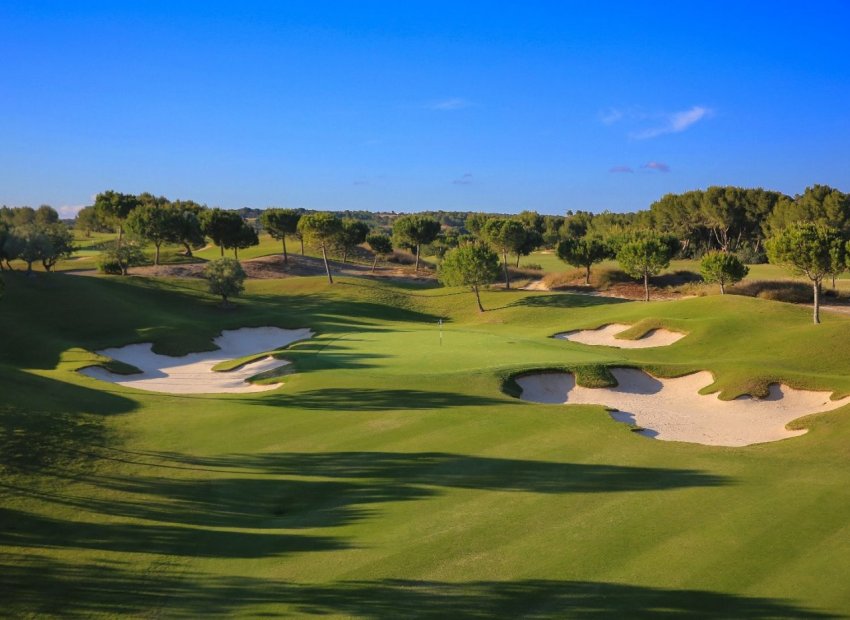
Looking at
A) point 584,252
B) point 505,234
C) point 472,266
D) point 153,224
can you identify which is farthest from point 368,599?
point 153,224

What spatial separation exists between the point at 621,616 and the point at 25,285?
5406cm

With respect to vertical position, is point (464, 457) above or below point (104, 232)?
below

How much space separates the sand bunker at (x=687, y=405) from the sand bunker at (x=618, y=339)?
13.4 meters

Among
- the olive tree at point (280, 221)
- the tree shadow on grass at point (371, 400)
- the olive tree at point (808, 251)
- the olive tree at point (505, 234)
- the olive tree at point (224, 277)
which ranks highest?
the olive tree at point (280, 221)

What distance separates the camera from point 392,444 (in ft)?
64.2

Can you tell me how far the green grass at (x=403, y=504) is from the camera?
11047 millimetres

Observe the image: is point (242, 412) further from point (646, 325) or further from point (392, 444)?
point (646, 325)

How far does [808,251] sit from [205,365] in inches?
1474

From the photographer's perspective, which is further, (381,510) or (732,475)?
(732,475)

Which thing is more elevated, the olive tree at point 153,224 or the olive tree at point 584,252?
the olive tree at point 153,224

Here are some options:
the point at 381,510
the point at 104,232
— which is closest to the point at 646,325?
the point at 381,510

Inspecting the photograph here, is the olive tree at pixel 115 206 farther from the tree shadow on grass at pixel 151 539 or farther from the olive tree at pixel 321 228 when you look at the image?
the tree shadow on grass at pixel 151 539

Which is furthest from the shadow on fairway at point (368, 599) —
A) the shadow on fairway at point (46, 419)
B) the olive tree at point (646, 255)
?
the olive tree at point (646, 255)

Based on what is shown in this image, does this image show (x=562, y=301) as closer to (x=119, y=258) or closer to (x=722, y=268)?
(x=722, y=268)
